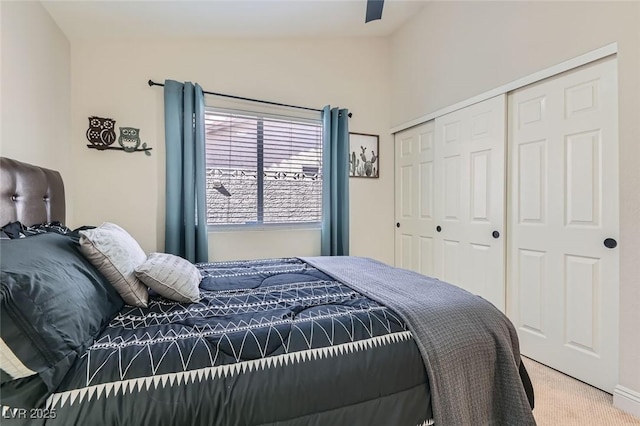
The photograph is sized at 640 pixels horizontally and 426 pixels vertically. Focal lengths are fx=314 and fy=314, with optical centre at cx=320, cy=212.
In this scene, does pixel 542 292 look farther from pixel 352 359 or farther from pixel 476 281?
pixel 352 359

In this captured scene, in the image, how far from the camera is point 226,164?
296 centimetres

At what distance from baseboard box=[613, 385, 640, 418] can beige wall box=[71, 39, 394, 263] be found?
2.18m

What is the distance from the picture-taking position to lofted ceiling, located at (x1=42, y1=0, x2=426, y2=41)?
2.23 meters

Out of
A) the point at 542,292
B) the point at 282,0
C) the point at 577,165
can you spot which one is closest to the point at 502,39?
the point at 577,165

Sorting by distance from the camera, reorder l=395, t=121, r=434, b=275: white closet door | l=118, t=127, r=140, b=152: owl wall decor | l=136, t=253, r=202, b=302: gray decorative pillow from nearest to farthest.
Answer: l=136, t=253, r=202, b=302: gray decorative pillow
l=118, t=127, r=140, b=152: owl wall decor
l=395, t=121, r=434, b=275: white closet door

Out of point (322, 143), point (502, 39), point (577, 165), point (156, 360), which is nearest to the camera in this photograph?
point (156, 360)

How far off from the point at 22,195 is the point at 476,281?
3067 millimetres

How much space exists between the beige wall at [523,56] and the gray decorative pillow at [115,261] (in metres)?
2.43

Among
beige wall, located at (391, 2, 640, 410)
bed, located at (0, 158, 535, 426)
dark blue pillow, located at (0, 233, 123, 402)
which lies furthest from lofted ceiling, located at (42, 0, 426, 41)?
dark blue pillow, located at (0, 233, 123, 402)

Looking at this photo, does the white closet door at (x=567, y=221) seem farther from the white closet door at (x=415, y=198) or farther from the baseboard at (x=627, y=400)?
the white closet door at (x=415, y=198)

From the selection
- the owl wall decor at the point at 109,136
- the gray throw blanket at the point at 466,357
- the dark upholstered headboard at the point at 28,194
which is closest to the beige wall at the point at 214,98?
the owl wall decor at the point at 109,136

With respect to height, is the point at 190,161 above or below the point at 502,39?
below

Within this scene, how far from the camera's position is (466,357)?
115 centimetres

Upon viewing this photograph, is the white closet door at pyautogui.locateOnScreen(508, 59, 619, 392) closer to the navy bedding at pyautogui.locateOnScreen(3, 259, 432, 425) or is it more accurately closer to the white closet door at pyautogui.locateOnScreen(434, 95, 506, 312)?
the white closet door at pyautogui.locateOnScreen(434, 95, 506, 312)
